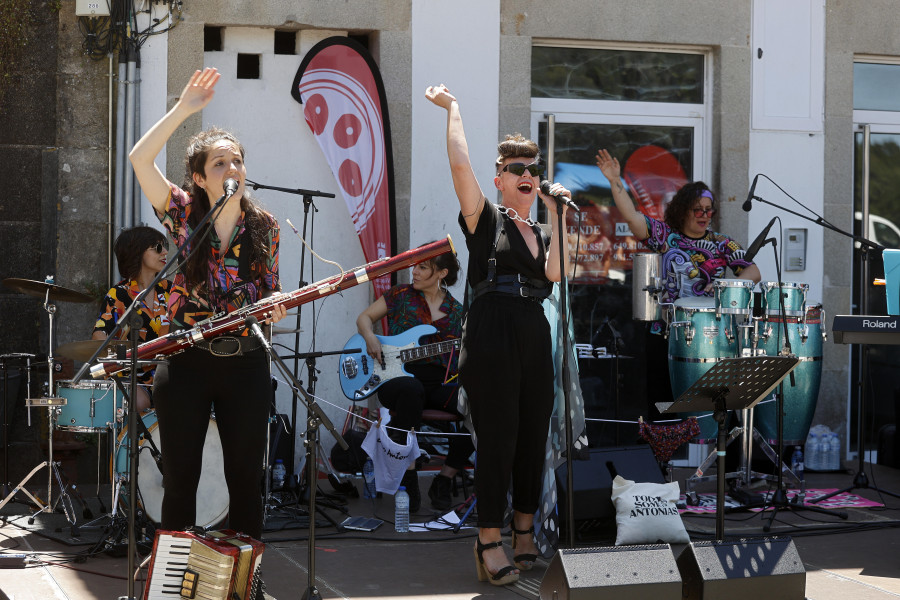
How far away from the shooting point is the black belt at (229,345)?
3809 millimetres

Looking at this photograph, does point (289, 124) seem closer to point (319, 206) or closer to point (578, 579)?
point (319, 206)

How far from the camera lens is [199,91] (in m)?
3.86

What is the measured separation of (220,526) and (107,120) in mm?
2831

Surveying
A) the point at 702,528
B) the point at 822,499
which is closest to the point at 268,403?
the point at 702,528

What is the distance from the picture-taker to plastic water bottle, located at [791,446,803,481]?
6.70 m

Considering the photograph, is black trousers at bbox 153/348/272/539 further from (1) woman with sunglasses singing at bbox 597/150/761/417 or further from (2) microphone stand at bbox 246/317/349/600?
(1) woman with sunglasses singing at bbox 597/150/761/417

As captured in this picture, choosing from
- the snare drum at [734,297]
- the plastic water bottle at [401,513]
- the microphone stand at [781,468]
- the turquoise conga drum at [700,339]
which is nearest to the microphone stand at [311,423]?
the plastic water bottle at [401,513]

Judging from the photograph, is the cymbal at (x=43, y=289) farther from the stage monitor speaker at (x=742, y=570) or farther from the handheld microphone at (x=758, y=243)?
the handheld microphone at (x=758, y=243)

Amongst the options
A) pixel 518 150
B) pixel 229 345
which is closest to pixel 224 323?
pixel 229 345

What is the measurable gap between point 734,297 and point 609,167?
148cm

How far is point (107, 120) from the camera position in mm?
6750

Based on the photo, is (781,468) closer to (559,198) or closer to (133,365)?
(559,198)

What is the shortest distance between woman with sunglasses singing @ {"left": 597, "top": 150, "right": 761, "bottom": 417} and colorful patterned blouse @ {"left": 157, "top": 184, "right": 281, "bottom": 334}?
3.48 m

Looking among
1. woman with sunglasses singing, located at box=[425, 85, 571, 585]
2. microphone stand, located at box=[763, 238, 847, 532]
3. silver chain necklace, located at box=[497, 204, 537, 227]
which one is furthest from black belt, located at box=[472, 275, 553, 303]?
microphone stand, located at box=[763, 238, 847, 532]
